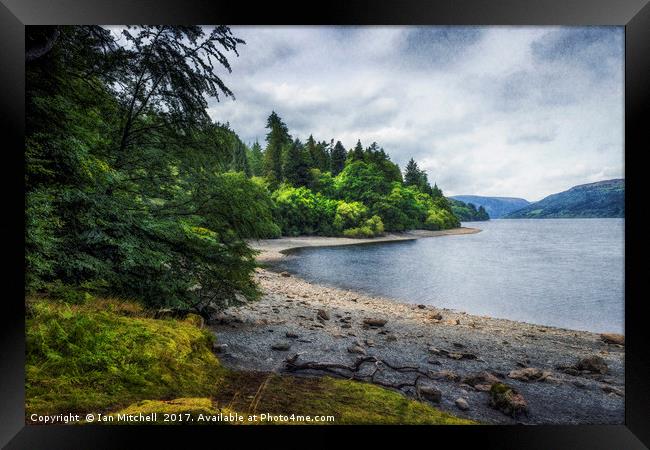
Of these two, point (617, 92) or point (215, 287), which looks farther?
point (215, 287)

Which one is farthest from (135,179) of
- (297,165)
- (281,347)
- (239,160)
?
(281,347)

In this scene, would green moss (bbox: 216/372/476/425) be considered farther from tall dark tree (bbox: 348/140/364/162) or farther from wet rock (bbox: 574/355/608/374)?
tall dark tree (bbox: 348/140/364/162)

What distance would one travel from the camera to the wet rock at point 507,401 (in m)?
2.44

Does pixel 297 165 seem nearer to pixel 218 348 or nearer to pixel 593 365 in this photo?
pixel 218 348

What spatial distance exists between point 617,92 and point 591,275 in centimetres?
316

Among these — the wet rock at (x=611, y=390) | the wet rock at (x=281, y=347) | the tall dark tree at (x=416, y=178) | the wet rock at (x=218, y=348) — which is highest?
the tall dark tree at (x=416, y=178)

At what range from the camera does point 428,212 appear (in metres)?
5.48

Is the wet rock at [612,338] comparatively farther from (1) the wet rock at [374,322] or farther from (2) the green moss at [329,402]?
(2) the green moss at [329,402]

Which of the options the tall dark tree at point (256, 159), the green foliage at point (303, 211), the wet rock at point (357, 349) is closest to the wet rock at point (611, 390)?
the wet rock at point (357, 349)

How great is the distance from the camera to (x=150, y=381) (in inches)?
80.4
